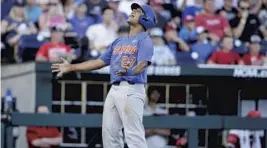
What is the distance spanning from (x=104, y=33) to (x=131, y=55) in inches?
205

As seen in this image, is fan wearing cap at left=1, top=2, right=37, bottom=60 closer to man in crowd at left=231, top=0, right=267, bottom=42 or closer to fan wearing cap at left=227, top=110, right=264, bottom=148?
man in crowd at left=231, top=0, right=267, bottom=42

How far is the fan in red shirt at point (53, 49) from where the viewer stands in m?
11.3

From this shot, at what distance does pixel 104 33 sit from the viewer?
39.2 ft

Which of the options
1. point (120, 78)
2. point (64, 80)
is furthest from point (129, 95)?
point (64, 80)

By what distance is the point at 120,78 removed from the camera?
22.4 feet

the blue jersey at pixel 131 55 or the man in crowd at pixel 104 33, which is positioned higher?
→ the man in crowd at pixel 104 33

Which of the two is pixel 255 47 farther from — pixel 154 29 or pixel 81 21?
pixel 81 21

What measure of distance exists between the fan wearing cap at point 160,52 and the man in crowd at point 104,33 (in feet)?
2.13

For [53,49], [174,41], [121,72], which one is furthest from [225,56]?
[121,72]

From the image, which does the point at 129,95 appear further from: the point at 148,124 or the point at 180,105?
the point at 180,105

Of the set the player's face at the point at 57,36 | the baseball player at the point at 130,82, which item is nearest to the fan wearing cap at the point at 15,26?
the player's face at the point at 57,36

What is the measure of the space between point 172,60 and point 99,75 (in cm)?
115

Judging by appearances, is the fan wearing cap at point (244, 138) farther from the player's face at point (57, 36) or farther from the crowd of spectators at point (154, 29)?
the player's face at point (57, 36)

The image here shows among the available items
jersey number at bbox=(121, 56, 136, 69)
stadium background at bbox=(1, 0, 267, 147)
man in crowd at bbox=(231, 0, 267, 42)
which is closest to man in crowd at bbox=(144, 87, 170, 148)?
stadium background at bbox=(1, 0, 267, 147)
